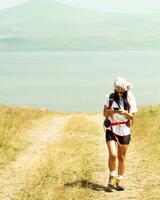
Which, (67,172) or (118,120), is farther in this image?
(67,172)

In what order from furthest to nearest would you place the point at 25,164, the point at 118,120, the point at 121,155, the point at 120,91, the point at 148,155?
the point at 148,155
the point at 25,164
the point at 121,155
the point at 118,120
the point at 120,91

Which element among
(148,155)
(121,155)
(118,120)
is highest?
(118,120)

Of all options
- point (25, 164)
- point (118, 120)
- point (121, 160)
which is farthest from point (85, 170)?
point (118, 120)

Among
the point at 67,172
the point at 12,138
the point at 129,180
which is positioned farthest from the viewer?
the point at 12,138

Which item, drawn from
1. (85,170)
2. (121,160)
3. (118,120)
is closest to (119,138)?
(118,120)

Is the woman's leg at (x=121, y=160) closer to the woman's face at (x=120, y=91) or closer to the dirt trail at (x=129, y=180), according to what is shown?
the dirt trail at (x=129, y=180)

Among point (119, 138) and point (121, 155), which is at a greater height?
point (119, 138)

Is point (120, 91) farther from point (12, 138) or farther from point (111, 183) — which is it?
point (12, 138)

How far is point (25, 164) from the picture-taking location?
14984mm

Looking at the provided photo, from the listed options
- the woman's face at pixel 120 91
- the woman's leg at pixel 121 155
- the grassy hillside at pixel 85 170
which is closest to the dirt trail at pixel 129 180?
the grassy hillside at pixel 85 170

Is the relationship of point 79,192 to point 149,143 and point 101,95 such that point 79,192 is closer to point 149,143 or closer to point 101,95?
point 149,143

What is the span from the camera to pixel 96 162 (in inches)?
595

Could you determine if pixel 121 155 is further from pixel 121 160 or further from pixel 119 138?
pixel 119 138

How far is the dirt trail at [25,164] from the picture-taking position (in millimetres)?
12038
